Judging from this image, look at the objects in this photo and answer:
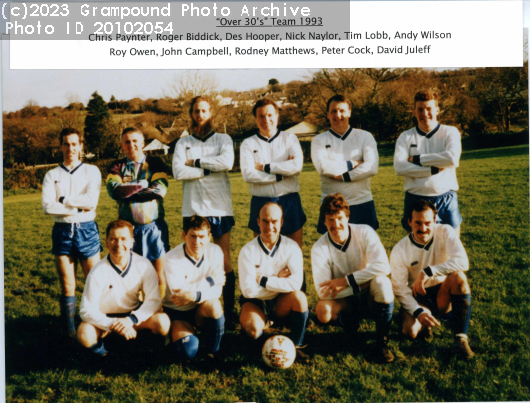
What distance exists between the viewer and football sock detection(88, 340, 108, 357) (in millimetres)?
3139

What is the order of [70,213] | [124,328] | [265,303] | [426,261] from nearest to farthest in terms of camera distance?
[124,328] < [265,303] < [426,261] < [70,213]

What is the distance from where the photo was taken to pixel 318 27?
12.0 ft

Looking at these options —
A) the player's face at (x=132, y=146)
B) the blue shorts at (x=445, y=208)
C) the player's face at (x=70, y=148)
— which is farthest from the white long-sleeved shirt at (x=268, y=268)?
the player's face at (x=70, y=148)

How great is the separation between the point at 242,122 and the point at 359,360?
2.72m

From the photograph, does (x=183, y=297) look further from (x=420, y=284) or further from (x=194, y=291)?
(x=420, y=284)

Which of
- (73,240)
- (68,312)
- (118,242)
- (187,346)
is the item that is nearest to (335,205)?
(187,346)

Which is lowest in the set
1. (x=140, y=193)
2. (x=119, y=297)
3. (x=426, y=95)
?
(x=119, y=297)

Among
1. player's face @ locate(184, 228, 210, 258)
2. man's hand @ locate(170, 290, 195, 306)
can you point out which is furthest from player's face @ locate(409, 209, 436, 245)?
man's hand @ locate(170, 290, 195, 306)

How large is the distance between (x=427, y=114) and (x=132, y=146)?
8.84 feet

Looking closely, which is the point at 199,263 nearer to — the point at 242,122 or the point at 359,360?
the point at 359,360

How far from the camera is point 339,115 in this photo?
12.3ft

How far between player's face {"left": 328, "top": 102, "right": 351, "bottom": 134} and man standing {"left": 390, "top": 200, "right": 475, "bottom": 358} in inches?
38.2

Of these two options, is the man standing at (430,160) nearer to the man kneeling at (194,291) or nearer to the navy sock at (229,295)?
the navy sock at (229,295)

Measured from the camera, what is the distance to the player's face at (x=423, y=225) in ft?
11.3
